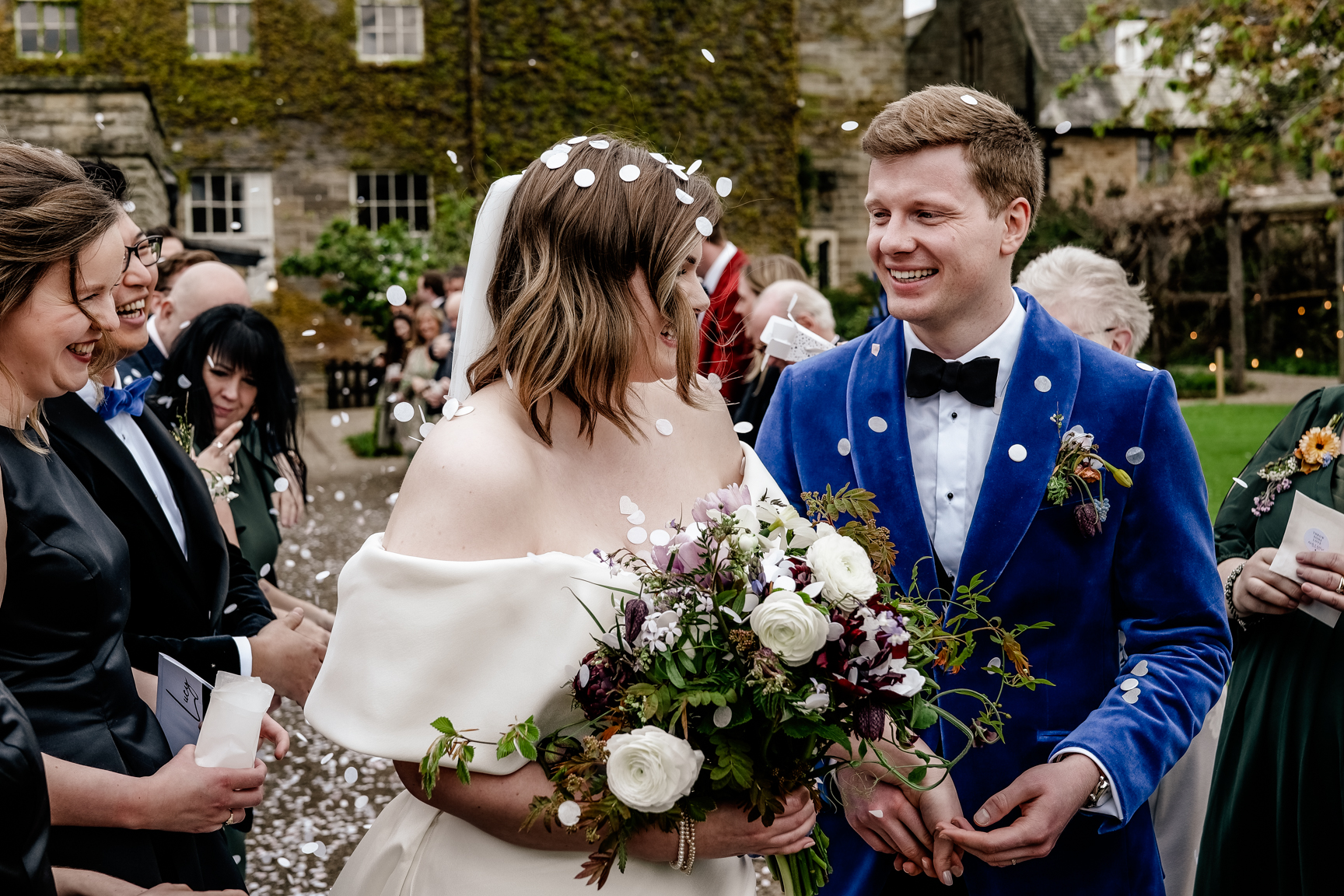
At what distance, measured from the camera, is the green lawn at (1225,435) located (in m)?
10.5

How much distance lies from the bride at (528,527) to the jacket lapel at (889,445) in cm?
41

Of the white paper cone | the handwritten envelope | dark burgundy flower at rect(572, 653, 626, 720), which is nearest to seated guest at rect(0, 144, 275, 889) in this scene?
the white paper cone

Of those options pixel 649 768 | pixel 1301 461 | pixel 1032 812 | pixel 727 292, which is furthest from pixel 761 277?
pixel 649 768

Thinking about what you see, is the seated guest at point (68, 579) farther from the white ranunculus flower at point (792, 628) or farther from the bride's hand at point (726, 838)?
the white ranunculus flower at point (792, 628)

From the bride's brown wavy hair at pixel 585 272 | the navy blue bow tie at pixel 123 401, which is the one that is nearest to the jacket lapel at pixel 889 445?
the bride's brown wavy hair at pixel 585 272

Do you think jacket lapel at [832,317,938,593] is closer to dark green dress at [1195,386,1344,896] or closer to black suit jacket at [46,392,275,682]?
dark green dress at [1195,386,1344,896]

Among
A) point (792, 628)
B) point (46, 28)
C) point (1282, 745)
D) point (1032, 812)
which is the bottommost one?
point (1282, 745)

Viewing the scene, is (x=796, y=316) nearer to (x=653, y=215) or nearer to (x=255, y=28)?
(x=653, y=215)

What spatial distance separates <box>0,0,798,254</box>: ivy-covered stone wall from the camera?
67.1 ft

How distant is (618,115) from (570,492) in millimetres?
19262

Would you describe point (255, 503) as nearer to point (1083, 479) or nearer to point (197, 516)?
point (197, 516)

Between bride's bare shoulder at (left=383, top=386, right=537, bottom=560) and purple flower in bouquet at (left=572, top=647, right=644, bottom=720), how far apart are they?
9.4 inches

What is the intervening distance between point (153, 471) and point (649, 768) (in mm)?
1912

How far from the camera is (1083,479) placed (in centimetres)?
235
